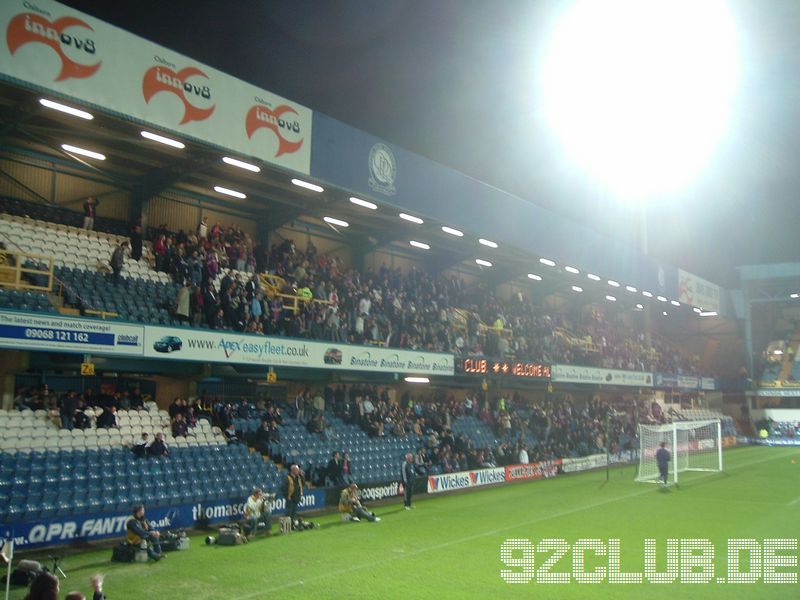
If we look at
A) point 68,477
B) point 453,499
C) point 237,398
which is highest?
point 237,398

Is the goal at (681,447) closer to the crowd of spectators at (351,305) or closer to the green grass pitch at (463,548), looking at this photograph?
the green grass pitch at (463,548)

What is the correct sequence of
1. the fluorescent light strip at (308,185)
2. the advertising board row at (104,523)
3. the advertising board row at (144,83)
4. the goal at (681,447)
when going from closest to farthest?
the advertising board row at (104,523) → the advertising board row at (144,83) → the fluorescent light strip at (308,185) → the goal at (681,447)

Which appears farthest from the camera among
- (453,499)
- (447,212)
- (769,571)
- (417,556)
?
(447,212)

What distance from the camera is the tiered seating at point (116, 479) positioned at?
1533 centimetres

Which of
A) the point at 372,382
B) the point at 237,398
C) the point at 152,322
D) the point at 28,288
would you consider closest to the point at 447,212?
the point at 372,382

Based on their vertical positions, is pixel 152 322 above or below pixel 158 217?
below

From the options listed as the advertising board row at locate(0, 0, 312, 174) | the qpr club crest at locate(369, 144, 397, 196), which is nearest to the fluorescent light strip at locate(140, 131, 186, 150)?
the advertising board row at locate(0, 0, 312, 174)

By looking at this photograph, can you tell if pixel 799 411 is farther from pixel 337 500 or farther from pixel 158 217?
pixel 158 217

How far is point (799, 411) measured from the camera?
55.6 meters

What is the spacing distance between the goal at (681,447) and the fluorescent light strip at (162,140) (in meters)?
21.8

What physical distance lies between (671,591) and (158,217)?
20.2 m

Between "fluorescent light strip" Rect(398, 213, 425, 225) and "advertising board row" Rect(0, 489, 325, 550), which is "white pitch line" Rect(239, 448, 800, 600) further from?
"fluorescent light strip" Rect(398, 213, 425, 225)

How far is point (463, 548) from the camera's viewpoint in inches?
601

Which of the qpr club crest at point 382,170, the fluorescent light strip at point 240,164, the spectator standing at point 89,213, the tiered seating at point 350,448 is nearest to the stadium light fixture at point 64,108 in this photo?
the spectator standing at point 89,213
